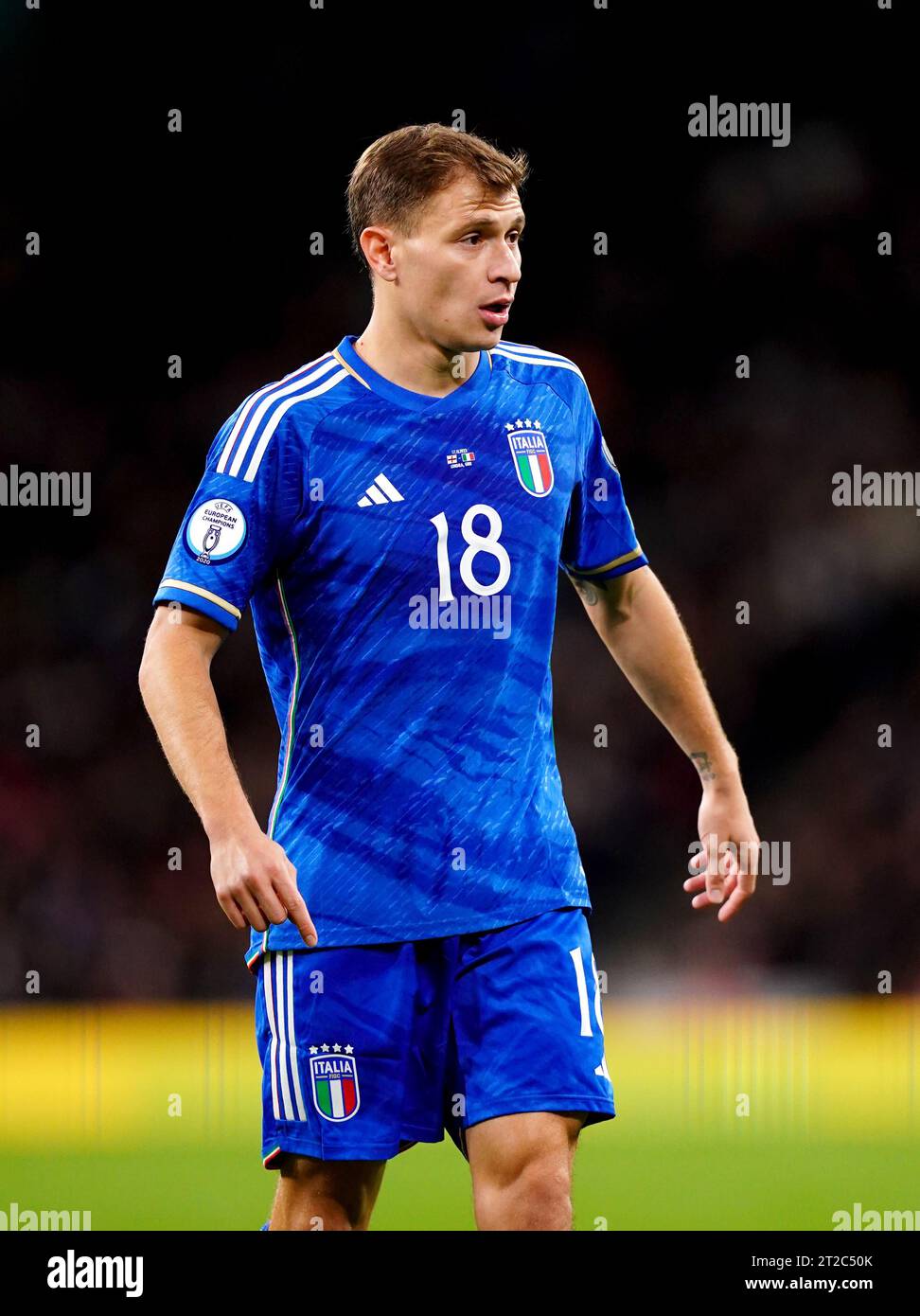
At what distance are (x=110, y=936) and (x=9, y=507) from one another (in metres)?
2.52

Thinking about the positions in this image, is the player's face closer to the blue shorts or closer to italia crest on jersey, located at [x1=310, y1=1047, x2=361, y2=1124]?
the blue shorts

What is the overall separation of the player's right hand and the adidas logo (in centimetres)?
74

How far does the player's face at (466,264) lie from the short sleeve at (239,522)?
37 cm

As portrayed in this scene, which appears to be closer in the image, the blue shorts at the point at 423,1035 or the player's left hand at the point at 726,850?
the blue shorts at the point at 423,1035

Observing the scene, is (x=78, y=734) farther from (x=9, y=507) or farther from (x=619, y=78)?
(x=619, y=78)

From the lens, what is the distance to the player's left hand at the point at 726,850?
397cm

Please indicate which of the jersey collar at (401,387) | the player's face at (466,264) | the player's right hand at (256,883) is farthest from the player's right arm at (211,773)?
the player's face at (466,264)

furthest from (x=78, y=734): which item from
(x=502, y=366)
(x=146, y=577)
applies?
(x=502, y=366)

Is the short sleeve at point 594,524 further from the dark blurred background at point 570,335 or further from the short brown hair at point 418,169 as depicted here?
the dark blurred background at point 570,335

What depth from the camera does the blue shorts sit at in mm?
3615

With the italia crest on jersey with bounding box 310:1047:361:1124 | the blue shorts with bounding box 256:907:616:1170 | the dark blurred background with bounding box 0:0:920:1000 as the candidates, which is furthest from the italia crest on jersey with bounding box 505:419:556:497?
the dark blurred background with bounding box 0:0:920:1000

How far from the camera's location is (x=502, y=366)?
4.02 m

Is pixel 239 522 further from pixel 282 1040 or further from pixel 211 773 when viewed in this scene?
pixel 282 1040

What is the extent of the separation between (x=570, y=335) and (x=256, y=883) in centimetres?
839
